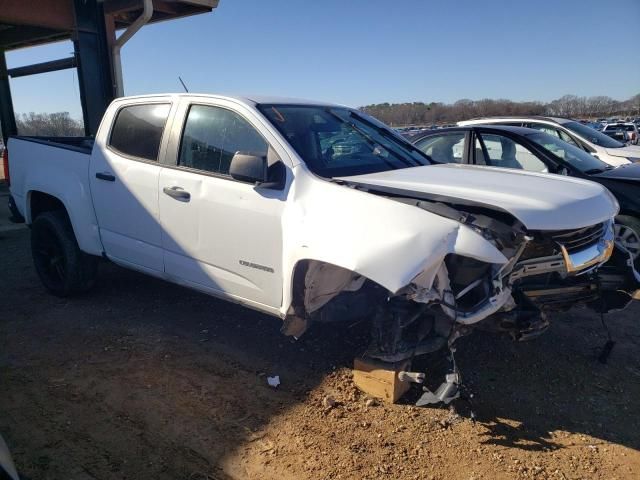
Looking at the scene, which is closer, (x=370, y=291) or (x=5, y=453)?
(x=5, y=453)

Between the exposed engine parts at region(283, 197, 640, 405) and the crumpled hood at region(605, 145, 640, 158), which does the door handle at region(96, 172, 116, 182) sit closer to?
the exposed engine parts at region(283, 197, 640, 405)

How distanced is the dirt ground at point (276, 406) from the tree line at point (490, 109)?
47.2 meters

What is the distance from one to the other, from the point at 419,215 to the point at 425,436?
1.29 meters

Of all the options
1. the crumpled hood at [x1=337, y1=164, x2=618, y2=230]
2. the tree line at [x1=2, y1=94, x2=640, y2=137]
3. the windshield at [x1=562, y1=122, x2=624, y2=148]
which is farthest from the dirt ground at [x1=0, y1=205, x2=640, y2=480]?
the tree line at [x1=2, y1=94, x2=640, y2=137]

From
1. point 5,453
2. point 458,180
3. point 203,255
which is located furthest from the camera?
point 203,255

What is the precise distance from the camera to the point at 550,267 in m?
A: 3.01

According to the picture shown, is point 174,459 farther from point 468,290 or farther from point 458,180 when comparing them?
point 458,180

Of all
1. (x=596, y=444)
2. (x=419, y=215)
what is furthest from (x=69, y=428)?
(x=596, y=444)

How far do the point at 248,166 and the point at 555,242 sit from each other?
74.8 inches

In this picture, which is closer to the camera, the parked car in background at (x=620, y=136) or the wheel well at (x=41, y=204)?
the wheel well at (x=41, y=204)

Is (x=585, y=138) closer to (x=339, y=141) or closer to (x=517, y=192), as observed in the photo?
(x=339, y=141)

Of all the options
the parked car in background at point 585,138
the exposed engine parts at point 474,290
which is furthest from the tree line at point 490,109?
the exposed engine parts at point 474,290

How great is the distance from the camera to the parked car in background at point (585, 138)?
8578mm

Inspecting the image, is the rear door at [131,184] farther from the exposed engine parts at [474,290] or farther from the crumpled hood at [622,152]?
the crumpled hood at [622,152]
